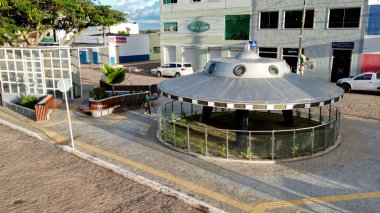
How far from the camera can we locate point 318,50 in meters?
31.0

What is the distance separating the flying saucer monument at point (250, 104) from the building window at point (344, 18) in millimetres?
15952

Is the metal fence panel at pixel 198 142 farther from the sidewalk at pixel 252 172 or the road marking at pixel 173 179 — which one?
the road marking at pixel 173 179

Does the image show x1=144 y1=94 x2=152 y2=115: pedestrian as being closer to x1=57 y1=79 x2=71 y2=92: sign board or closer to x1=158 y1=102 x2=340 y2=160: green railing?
x1=158 y1=102 x2=340 y2=160: green railing

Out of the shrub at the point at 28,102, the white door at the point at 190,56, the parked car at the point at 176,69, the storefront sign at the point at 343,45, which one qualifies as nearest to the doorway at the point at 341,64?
the storefront sign at the point at 343,45

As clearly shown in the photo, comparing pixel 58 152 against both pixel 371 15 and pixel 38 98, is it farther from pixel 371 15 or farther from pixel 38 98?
pixel 371 15

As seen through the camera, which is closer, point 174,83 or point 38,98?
point 174,83

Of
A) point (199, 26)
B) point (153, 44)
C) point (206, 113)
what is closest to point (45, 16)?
point (206, 113)

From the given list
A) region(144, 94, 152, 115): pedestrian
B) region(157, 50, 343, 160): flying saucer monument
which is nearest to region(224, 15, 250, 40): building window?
region(144, 94, 152, 115): pedestrian

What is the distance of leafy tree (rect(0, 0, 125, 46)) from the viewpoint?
24.7 meters

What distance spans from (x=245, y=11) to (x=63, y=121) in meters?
23.7

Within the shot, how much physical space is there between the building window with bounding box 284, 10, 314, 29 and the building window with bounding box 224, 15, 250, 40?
440cm

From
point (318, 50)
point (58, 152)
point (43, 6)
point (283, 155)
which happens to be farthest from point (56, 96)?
point (318, 50)

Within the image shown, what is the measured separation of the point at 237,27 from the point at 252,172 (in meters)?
26.8

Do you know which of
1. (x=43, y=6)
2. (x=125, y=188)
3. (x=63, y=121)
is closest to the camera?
(x=125, y=188)
